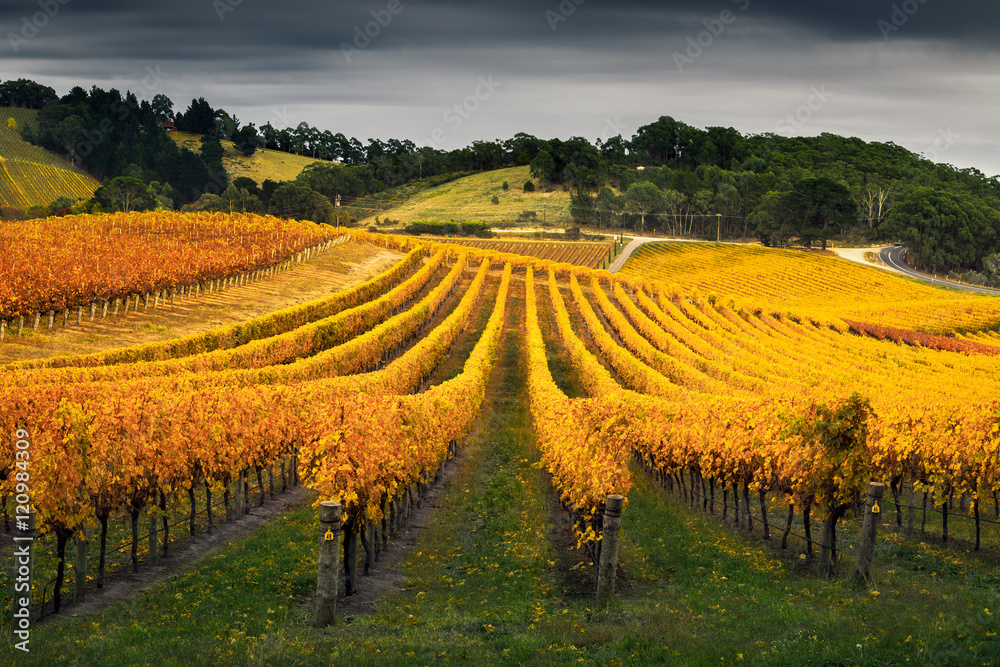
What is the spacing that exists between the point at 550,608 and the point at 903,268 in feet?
500

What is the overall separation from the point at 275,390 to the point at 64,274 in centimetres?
3627

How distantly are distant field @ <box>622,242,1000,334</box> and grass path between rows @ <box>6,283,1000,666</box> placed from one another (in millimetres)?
84866

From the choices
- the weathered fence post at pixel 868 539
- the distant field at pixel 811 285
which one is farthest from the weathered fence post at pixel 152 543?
the distant field at pixel 811 285

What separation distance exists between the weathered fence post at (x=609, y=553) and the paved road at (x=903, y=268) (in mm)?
136834

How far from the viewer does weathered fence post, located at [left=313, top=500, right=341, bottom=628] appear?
16.5 metres

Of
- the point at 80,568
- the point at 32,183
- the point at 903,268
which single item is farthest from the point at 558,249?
the point at 80,568

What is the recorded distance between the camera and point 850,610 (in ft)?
50.5

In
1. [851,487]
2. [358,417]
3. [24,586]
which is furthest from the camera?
[358,417]

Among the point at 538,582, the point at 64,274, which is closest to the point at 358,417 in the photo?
the point at 538,582

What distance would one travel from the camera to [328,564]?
54.7 ft

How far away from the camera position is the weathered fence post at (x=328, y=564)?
16531mm

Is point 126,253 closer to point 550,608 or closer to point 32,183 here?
point 550,608

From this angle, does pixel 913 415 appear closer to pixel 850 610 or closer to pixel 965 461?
pixel 965 461

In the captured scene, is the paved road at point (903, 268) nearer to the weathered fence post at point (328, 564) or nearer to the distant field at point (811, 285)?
the distant field at point (811, 285)
